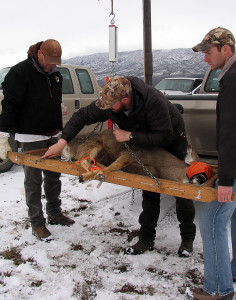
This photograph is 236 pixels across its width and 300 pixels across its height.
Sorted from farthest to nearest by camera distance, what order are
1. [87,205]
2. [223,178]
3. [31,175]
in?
[87,205] < [31,175] < [223,178]

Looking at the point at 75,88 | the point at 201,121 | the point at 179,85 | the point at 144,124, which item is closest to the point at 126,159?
the point at 144,124

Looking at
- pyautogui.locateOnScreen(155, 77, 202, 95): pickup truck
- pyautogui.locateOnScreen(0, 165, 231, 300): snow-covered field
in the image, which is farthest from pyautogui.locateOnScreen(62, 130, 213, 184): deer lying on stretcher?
pyautogui.locateOnScreen(155, 77, 202, 95): pickup truck

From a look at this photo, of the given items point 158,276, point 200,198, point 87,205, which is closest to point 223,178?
point 200,198

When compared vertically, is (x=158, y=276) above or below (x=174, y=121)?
below

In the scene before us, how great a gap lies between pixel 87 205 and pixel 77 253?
1440mm

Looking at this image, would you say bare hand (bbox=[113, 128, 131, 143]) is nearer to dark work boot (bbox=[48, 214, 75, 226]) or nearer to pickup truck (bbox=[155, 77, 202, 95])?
dark work boot (bbox=[48, 214, 75, 226])

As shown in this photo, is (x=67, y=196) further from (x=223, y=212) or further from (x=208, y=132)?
(x=223, y=212)

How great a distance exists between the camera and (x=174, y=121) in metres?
3.08

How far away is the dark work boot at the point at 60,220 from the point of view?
4.12m

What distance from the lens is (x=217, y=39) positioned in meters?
2.23

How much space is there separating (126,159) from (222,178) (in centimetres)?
128

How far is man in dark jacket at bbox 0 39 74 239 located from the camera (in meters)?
3.41

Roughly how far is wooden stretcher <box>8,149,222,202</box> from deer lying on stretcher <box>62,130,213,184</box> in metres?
0.12

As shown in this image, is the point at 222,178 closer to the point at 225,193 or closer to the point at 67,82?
the point at 225,193
